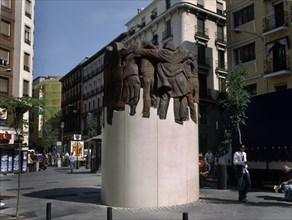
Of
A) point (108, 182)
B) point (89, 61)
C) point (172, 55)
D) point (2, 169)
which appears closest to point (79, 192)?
point (108, 182)

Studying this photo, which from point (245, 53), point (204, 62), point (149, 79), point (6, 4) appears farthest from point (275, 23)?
point (6, 4)

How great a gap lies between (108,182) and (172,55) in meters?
4.46

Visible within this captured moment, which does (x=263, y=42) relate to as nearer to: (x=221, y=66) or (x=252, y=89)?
(x=252, y=89)

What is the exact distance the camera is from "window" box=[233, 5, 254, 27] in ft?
104

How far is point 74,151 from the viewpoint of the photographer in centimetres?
3894

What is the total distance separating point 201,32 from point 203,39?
896 millimetres

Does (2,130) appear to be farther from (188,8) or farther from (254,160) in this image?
(254,160)

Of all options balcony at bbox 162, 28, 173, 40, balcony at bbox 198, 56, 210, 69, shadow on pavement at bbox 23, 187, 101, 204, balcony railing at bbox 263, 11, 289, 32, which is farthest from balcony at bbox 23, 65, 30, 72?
shadow on pavement at bbox 23, 187, 101, 204

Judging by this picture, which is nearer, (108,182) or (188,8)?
(108,182)

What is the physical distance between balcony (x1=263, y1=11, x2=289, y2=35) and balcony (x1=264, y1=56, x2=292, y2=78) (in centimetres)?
209

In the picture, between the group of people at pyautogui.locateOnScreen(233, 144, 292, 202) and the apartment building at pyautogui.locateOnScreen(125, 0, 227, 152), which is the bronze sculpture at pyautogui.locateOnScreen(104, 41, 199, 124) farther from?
the apartment building at pyautogui.locateOnScreen(125, 0, 227, 152)

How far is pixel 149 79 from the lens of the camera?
1203cm

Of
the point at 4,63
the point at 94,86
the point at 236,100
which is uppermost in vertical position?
the point at 94,86

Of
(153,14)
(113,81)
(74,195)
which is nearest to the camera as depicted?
(113,81)
